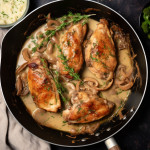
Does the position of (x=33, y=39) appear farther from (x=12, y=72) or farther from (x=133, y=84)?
(x=133, y=84)

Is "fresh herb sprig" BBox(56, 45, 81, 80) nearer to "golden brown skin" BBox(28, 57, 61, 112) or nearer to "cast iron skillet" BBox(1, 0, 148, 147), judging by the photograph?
"golden brown skin" BBox(28, 57, 61, 112)

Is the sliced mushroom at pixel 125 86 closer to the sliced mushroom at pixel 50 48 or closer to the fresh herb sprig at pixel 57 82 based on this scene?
the fresh herb sprig at pixel 57 82

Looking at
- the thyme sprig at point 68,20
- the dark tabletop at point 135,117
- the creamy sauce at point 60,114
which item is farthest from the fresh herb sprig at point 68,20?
the dark tabletop at point 135,117

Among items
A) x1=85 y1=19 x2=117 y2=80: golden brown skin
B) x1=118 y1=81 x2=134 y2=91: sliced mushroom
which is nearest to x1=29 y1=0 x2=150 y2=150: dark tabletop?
x1=118 y1=81 x2=134 y2=91: sliced mushroom

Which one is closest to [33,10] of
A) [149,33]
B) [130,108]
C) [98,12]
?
[98,12]

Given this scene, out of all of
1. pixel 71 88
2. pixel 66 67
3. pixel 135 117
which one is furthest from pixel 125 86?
pixel 66 67

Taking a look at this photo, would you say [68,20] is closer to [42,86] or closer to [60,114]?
[42,86]
